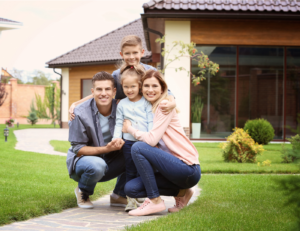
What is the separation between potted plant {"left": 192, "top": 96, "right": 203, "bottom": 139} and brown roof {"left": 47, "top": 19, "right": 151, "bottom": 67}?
24.5 ft

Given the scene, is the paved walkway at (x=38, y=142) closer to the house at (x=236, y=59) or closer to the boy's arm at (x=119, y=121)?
the house at (x=236, y=59)

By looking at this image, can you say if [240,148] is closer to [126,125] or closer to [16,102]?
[126,125]

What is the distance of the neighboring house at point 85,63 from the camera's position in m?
19.2

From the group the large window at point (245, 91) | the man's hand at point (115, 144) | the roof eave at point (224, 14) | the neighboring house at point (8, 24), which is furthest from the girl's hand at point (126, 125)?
the neighboring house at point (8, 24)

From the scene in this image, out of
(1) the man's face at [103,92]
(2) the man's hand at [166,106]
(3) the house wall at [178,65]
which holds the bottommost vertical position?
(2) the man's hand at [166,106]

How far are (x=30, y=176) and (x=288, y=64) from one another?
1027cm

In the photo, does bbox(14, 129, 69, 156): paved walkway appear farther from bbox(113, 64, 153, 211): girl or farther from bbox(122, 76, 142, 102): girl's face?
bbox(122, 76, 142, 102): girl's face

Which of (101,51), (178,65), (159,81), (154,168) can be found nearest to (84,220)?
(154,168)

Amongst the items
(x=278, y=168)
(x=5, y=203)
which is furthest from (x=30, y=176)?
(x=278, y=168)

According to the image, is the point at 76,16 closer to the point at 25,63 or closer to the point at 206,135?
the point at 25,63

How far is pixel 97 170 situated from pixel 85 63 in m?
16.4

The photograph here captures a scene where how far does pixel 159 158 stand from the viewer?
3.27 metres

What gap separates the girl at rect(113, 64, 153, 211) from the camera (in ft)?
11.3

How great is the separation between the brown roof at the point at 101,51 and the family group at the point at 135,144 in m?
14.9
